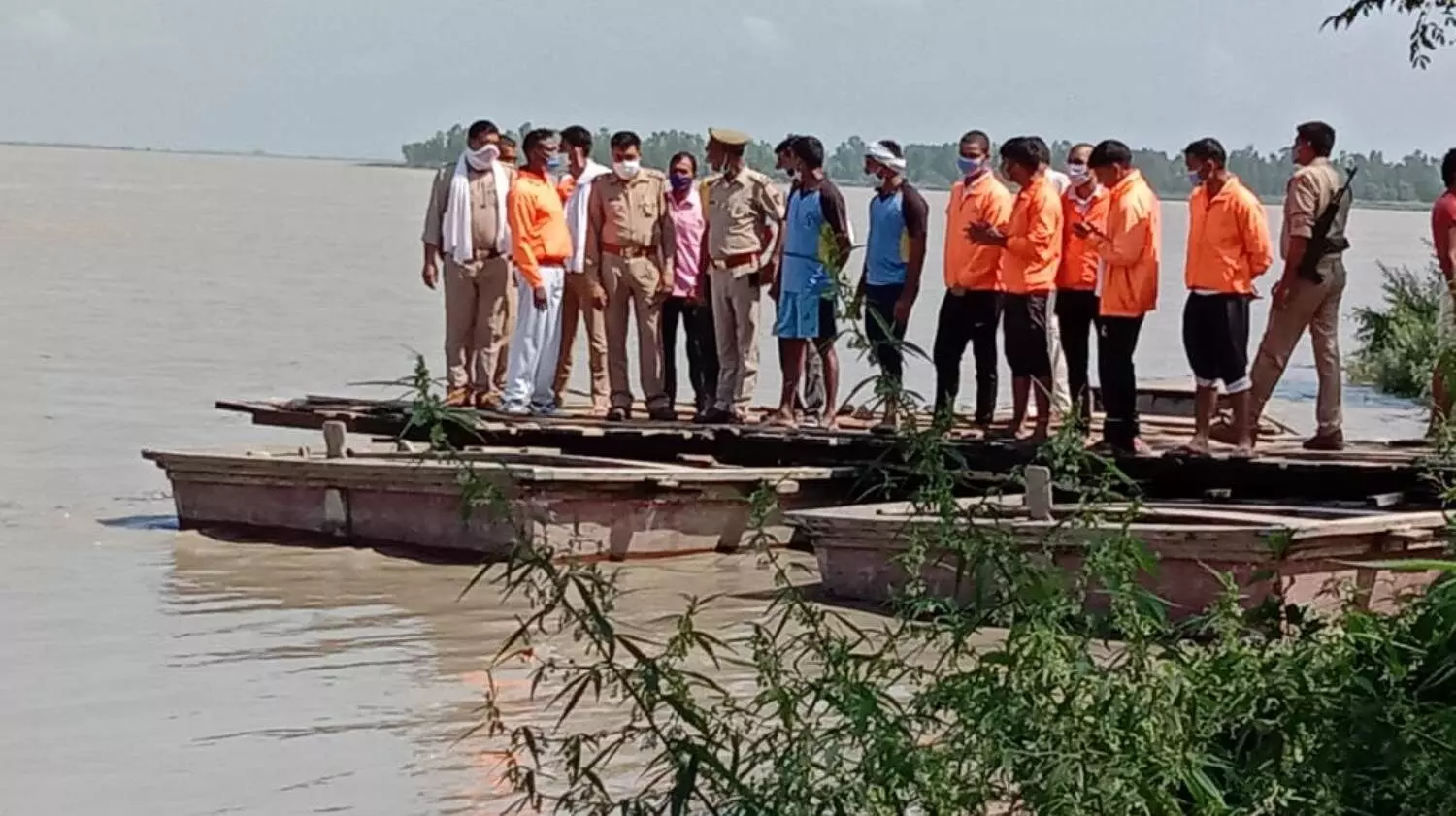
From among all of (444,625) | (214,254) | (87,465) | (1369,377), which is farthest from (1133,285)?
(214,254)

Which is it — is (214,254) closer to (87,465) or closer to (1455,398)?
(87,465)

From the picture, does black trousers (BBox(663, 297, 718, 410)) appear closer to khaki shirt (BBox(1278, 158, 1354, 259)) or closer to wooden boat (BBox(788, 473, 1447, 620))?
wooden boat (BBox(788, 473, 1447, 620))

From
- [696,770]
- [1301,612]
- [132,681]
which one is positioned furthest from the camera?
[132,681]

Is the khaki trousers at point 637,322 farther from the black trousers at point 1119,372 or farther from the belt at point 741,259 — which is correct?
the black trousers at point 1119,372

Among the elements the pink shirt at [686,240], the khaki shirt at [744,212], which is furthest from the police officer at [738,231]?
the pink shirt at [686,240]

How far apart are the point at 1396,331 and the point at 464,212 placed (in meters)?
9.27

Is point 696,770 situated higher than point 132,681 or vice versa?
point 696,770

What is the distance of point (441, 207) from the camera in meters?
15.2

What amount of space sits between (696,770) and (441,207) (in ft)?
32.7

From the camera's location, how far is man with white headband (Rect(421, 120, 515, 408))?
49.3ft

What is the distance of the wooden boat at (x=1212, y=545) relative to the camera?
31.1ft

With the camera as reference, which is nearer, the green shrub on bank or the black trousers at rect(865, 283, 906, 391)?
the black trousers at rect(865, 283, 906, 391)

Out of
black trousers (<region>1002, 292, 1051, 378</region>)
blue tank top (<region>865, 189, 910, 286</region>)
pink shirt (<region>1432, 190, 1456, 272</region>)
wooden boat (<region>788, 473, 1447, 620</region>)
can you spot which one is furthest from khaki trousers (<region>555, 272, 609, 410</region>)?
pink shirt (<region>1432, 190, 1456, 272</region>)

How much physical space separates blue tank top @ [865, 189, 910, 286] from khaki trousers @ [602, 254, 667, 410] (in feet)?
5.67
